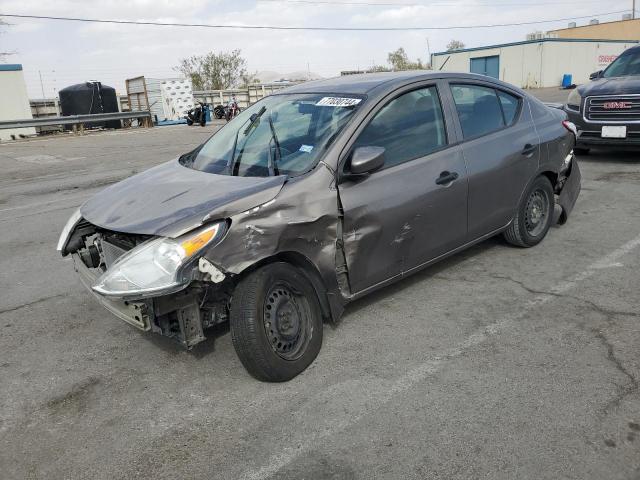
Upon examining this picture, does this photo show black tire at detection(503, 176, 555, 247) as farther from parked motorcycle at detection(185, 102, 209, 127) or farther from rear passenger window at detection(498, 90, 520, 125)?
parked motorcycle at detection(185, 102, 209, 127)

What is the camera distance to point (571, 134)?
559 cm

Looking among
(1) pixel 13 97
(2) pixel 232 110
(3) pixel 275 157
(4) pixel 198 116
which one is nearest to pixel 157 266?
(3) pixel 275 157

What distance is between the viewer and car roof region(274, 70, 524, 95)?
13.3ft

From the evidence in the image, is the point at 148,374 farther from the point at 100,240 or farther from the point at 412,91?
the point at 412,91

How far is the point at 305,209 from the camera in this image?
3.39 metres

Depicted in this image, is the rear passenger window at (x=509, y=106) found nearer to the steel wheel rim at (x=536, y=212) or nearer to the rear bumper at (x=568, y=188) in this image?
the steel wheel rim at (x=536, y=212)

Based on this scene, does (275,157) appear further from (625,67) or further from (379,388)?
(625,67)

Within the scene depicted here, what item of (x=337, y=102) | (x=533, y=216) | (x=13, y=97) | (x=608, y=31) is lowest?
(x=533, y=216)

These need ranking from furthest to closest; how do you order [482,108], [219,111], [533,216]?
1. [219,111]
2. [533,216]
3. [482,108]

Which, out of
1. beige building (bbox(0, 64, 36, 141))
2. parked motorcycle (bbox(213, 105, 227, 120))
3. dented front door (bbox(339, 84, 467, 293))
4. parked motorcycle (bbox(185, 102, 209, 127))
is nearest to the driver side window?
dented front door (bbox(339, 84, 467, 293))

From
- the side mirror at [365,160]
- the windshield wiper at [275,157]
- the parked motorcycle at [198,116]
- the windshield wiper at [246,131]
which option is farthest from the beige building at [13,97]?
the side mirror at [365,160]

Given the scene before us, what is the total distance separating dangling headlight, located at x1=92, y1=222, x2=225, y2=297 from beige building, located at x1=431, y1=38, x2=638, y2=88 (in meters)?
50.6

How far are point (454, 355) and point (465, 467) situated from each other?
1.05 meters

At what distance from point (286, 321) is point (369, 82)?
6.35 ft
